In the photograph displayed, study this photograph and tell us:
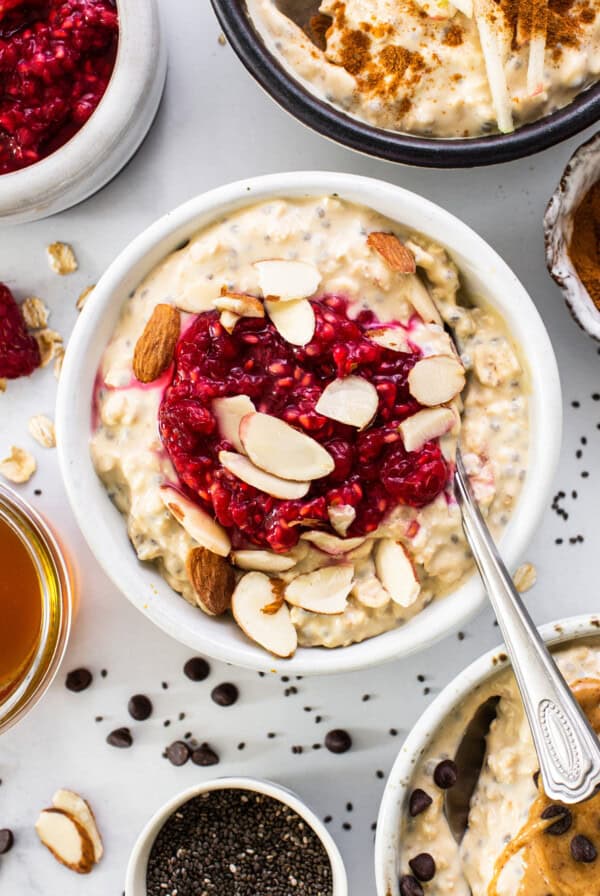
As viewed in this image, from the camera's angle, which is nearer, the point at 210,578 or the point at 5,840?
the point at 210,578

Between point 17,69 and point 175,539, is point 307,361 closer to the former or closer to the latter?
point 175,539

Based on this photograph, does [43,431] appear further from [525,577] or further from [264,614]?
[525,577]

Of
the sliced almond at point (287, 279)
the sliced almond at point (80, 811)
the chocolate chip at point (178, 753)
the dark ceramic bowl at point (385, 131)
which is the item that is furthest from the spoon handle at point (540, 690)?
the sliced almond at point (80, 811)

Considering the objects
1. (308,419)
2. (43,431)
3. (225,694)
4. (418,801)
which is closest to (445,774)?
(418,801)

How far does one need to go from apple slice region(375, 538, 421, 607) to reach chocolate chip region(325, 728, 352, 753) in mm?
440

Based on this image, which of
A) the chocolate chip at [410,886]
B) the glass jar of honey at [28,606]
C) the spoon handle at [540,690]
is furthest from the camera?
the glass jar of honey at [28,606]

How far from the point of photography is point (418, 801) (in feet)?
5.86

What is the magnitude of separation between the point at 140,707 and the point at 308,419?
75 centimetres

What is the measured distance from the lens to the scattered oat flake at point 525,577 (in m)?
1.97

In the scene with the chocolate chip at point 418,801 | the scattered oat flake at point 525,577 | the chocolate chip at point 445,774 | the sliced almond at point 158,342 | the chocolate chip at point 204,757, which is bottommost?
the chocolate chip at point 418,801

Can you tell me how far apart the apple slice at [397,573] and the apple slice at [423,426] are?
16 centimetres

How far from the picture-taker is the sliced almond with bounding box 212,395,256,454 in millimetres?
1599

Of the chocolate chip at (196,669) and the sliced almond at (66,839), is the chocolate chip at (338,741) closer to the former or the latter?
the chocolate chip at (196,669)

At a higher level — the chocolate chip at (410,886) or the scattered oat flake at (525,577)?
the scattered oat flake at (525,577)
